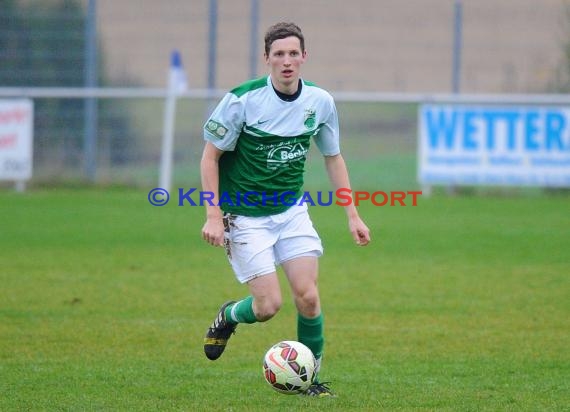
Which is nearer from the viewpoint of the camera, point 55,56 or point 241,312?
point 241,312

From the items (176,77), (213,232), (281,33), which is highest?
(281,33)

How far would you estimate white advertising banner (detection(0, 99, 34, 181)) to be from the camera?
18.1m

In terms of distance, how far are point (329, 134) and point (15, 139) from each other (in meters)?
13.1

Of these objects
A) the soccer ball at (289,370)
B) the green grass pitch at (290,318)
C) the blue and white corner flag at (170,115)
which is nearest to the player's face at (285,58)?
the soccer ball at (289,370)

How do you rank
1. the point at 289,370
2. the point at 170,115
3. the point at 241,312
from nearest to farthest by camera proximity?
the point at 289,370 → the point at 241,312 → the point at 170,115

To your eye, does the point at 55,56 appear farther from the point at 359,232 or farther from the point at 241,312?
the point at 359,232

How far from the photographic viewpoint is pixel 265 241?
571 centimetres

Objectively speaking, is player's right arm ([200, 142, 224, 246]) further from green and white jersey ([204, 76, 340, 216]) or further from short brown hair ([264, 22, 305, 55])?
short brown hair ([264, 22, 305, 55])

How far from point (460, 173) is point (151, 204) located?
5184 mm

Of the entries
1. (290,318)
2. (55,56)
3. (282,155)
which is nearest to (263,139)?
(282,155)

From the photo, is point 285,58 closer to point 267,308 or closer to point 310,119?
point 310,119

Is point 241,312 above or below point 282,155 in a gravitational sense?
below

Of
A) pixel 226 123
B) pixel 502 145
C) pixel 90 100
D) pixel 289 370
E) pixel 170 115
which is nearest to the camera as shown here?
pixel 289 370

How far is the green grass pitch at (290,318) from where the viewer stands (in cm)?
572
